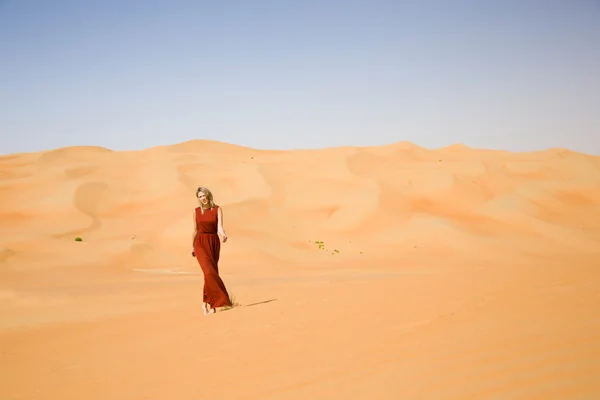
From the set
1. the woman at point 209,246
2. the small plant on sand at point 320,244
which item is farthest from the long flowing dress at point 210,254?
the small plant on sand at point 320,244

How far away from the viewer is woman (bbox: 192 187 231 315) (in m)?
8.51

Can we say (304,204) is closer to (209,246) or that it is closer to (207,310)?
(209,246)

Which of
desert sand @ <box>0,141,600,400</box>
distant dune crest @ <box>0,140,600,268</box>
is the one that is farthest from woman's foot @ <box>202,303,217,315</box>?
distant dune crest @ <box>0,140,600,268</box>

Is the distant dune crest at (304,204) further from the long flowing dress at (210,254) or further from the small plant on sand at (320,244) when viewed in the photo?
the long flowing dress at (210,254)

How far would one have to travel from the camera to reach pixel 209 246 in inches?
341

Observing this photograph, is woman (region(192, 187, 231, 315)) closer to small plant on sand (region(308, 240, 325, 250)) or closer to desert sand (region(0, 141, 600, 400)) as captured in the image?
desert sand (region(0, 141, 600, 400))

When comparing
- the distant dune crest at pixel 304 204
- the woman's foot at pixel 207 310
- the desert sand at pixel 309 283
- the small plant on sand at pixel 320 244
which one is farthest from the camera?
the small plant on sand at pixel 320 244

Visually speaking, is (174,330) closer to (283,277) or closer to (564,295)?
(564,295)

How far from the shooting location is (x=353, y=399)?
3.74 metres

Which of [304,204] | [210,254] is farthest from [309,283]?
[304,204]

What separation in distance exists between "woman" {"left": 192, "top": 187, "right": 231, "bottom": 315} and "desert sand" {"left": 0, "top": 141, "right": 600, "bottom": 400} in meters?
0.46

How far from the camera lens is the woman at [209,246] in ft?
27.9

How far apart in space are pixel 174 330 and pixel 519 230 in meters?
20.2

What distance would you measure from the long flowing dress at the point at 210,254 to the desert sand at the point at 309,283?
1.44 feet
